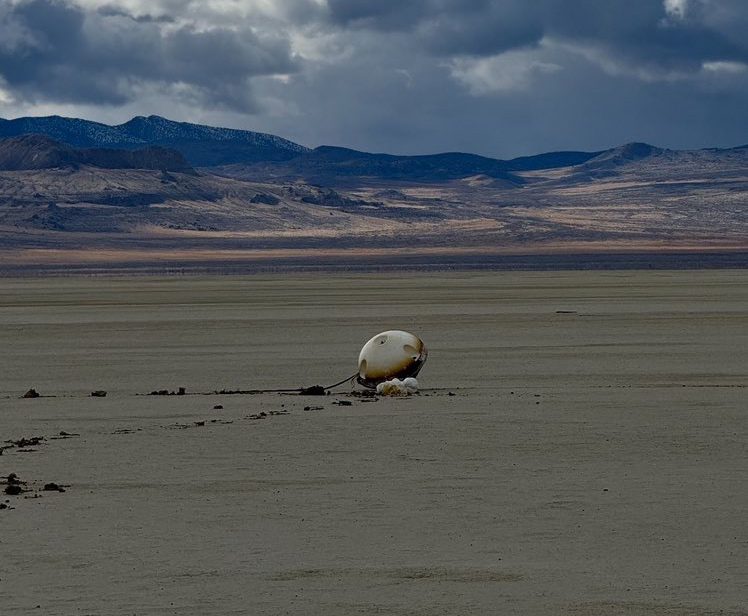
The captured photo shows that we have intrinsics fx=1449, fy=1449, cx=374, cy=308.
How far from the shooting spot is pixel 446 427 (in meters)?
16.6

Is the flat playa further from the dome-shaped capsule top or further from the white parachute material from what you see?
the white parachute material

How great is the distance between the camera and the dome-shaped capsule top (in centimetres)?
2117

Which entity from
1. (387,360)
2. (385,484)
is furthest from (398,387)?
(385,484)

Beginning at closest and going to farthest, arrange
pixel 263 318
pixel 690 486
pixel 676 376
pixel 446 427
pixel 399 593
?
1. pixel 399 593
2. pixel 690 486
3. pixel 446 427
4. pixel 676 376
5. pixel 263 318

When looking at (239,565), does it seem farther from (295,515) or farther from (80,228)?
(80,228)

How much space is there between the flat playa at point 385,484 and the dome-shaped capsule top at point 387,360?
0.51 metres

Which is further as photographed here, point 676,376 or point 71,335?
point 71,335

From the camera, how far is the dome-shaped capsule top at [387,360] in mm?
21172

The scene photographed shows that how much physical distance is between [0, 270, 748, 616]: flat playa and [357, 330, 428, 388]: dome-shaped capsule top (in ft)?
1.68

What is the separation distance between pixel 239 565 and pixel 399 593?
4.32 ft

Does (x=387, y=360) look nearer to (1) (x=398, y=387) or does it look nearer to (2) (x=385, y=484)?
(1) (x=398, y=387)

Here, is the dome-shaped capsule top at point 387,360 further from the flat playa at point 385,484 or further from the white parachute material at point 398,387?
the white parachute material at point 398,387

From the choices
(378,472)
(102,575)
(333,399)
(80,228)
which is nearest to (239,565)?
(102,575)

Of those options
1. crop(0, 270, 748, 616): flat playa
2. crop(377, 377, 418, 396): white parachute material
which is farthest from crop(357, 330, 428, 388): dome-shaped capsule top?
crop(377, 377, 418, 396): white parachute material
